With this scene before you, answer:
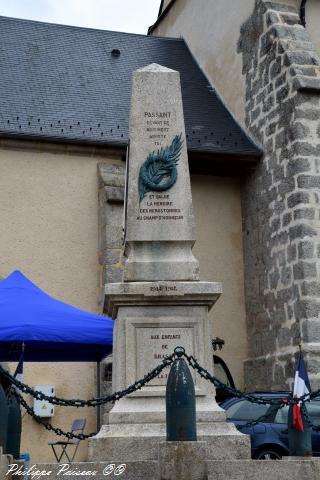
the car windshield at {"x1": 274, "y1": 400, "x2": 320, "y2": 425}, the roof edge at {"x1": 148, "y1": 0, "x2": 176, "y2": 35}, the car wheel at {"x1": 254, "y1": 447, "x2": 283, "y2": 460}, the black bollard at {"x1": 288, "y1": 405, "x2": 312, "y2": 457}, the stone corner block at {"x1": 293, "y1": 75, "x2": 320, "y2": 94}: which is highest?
the roof edge at {"x1": 148, "y1": 0, "x2": 176, "y2": 35}

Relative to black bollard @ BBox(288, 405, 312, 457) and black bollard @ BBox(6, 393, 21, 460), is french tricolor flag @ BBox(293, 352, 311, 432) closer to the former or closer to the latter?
black bollard @ BBox(288, 405, 312, 457)

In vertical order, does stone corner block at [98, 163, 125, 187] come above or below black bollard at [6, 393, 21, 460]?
above

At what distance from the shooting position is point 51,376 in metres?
12.1

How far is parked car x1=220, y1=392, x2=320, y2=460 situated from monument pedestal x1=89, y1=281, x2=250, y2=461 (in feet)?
7.99

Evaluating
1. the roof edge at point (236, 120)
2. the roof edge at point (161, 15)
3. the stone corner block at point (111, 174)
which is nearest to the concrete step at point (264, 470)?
the stone corner block at point (111, 174)

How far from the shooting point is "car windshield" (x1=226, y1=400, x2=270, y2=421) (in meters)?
9.04

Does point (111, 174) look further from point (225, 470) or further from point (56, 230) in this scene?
point (225, 470)

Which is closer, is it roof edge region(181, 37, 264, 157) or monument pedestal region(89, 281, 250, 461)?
monument pedestal region(89, 281, 250, 461)

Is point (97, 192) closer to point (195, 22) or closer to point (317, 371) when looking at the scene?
point (317, 371)


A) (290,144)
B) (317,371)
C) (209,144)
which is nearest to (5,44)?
(209,144)

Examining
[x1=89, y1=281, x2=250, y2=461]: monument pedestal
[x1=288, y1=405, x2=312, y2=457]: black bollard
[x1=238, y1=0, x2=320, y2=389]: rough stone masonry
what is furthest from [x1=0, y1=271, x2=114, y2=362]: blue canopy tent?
[x1=288, y1=405, x2=312, y2=457]: black bollard

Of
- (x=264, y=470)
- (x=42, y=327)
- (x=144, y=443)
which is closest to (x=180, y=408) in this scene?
(x=264, y=470)

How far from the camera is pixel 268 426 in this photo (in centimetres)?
884

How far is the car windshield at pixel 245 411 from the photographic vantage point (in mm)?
9039
